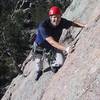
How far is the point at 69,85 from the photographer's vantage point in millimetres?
8023

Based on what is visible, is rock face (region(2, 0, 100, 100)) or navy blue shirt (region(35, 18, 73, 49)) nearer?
rock face (region(2, 0, 100, 100))

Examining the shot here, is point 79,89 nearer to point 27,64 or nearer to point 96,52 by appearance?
point 96,52

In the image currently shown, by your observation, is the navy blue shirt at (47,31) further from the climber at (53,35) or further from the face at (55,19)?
the face at (55,19)

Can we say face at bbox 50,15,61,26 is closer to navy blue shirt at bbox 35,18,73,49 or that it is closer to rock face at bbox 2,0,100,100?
navy blue shirt at bbox 35,18,73,49

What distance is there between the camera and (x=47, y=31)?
30.6ft

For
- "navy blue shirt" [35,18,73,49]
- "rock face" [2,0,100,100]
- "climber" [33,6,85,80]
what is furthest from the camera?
"navy blue shirt" [35,18,73,49]

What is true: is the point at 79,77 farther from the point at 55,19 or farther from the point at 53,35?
the point at 53,35

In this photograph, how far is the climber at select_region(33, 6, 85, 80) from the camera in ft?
30.2

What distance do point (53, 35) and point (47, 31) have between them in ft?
1.48

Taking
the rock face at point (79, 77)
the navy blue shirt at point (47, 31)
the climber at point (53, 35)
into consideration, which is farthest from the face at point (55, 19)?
the rock face at point (79, 77)

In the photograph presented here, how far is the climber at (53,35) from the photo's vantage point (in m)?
9.20

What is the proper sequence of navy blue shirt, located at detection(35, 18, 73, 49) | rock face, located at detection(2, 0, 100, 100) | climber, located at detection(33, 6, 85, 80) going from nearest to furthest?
rock face, located at detection(2, 0, 100, 100) → climber, located at detection(33, 6, 85, 80) → navy blue shirt, located at detection(35, 18, 73, 49)

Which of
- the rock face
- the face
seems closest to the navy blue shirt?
the face

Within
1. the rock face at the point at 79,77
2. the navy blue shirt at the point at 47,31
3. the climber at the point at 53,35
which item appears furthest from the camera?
the navy blue shirt at the point at 47,31
